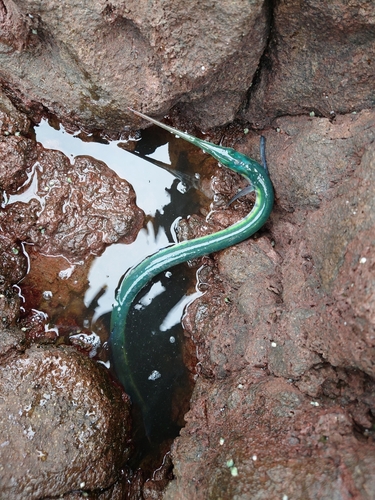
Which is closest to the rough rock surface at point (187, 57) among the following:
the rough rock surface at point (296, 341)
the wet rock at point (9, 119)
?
the wet rock at point (9, 119)

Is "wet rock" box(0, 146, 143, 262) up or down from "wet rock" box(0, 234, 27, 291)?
up

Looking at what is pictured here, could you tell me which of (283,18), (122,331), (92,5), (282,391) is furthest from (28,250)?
(283,18)

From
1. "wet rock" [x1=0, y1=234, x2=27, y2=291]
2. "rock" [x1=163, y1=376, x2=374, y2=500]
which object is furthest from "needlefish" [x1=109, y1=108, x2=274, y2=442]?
"wet rock" [x1=0, y1=234, x2=27, y2=291]

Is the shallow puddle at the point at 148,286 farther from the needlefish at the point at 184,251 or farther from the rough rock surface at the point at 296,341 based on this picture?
the rough rock surface at the point at 296,341

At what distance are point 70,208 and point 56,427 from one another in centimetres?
190

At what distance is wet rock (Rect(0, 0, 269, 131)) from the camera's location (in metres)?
2.93

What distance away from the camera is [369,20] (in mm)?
2838

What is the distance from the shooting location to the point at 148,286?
400cm

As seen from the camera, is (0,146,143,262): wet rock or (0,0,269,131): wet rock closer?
(0,0,269,131): wet rock

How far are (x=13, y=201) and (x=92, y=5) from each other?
1833 mm

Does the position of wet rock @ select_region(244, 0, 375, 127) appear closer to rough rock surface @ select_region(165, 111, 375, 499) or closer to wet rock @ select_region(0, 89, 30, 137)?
rough rock surface @ select_region(165, 111, 375, 499)

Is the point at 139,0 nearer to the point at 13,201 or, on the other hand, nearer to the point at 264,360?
the point at 13,201

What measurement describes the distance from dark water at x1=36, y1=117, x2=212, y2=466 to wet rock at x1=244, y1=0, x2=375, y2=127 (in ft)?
3.33

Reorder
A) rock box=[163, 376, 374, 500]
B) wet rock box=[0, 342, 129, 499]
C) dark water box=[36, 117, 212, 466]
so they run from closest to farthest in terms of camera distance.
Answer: rock box=[163, 376, 374, 500] → wet rock box=[0, 342, 129, 499] → dark water box=[36, 117, 212, 466]
